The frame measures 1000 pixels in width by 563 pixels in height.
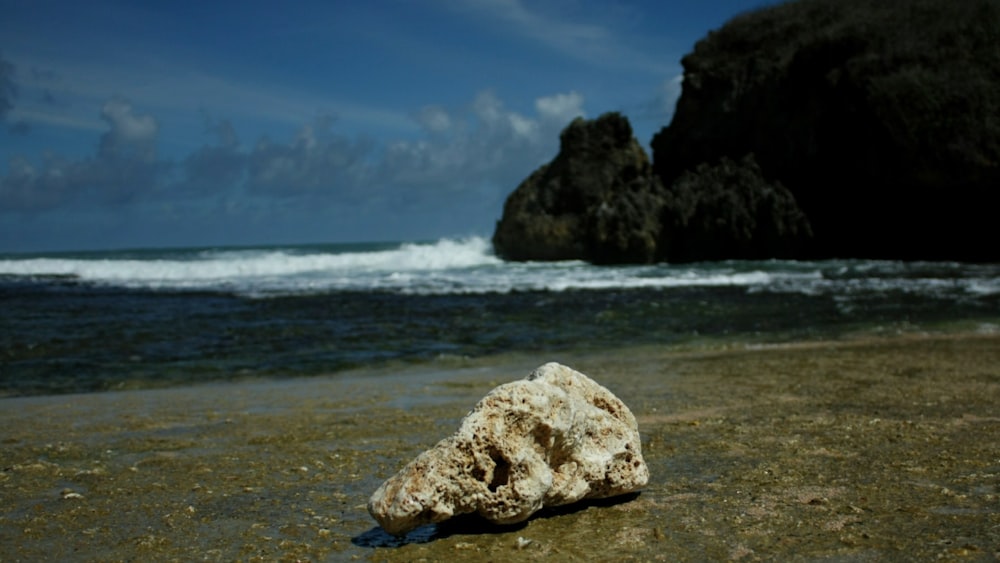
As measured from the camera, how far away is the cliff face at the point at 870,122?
3512 cm

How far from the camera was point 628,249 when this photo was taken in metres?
37.6

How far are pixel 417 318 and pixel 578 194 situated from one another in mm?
28353

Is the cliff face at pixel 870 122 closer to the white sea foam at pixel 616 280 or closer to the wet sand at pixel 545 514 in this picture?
the white sea foam at pixel 616 280

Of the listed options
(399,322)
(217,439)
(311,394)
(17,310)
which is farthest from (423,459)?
(17,310)

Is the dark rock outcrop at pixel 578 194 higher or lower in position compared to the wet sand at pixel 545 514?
higher

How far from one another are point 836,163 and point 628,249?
35.5 feet

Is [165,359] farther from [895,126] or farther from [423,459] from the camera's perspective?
[895,126]

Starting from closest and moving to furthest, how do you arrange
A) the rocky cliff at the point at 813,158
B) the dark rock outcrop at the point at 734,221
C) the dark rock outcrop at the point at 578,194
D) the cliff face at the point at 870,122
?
the cliff face at the point at 870,122
the rocky cliff at the point at 813,158
the dark rock outcrop at the point at 734,221
the dark rock outcrop at the point at 578,194

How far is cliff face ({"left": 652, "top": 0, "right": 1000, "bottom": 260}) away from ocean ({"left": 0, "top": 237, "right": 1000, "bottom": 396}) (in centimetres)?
914

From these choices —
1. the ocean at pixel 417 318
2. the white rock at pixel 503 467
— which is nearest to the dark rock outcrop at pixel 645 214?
the ocean at pixel 417 318

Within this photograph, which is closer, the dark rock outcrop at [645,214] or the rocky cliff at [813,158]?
the rocky cliff at [813,158]

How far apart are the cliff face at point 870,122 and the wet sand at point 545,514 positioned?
3079 cm

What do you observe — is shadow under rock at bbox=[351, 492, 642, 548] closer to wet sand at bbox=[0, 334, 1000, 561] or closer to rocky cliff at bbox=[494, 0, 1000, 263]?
wet sand at bbox=[0, 334, 1000, 561]

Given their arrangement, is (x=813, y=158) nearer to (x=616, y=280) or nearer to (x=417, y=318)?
(x=616, y=280)
